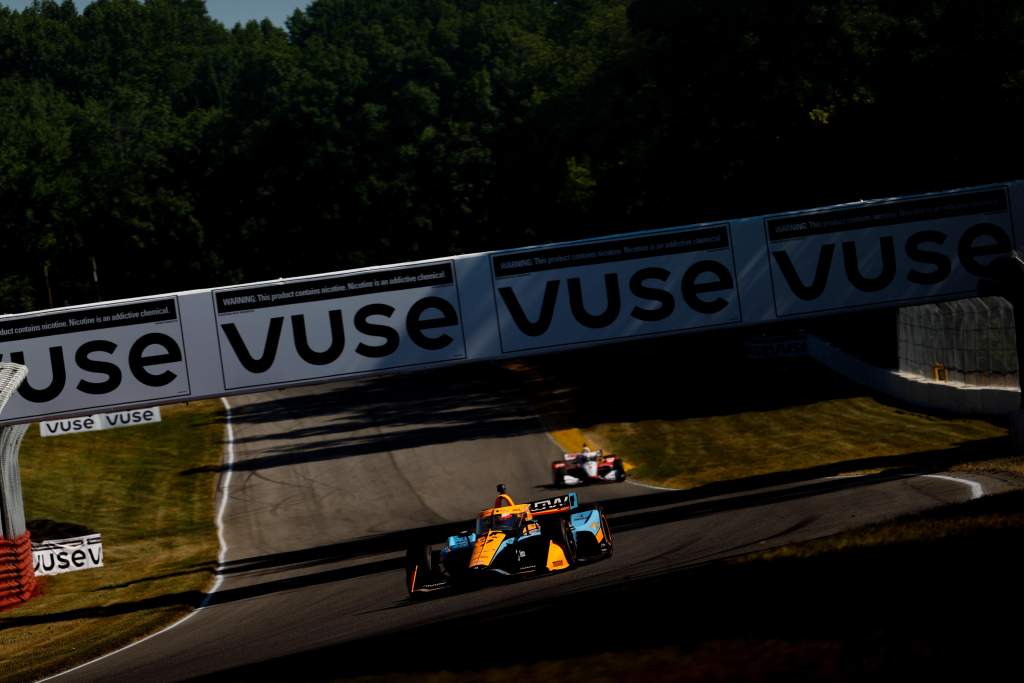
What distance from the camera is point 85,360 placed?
20.6 metres

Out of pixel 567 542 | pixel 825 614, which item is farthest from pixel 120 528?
pixel 825 614

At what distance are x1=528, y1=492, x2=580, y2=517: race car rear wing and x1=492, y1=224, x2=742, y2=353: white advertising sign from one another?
4.06 meters

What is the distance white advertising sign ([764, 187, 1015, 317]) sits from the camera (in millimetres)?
22000

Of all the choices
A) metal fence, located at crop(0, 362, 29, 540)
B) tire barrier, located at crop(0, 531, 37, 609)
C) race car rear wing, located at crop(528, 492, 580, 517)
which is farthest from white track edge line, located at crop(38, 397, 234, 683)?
race car rear wing, located at crop(528, 492, 580, 517)

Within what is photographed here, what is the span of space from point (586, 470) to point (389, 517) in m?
5.14

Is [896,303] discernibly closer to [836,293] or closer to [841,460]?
[836,293]

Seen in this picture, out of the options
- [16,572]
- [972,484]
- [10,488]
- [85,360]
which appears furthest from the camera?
[10,488]

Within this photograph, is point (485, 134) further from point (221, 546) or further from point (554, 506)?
point (554, 506)

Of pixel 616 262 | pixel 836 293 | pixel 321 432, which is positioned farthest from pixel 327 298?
pixel 321 432

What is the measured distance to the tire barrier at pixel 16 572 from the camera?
2268cm

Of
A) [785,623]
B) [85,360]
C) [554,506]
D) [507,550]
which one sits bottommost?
[507,550]

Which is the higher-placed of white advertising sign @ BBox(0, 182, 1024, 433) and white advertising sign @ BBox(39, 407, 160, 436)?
white advertising sign @ BBox(0, 182, 1024, 433)

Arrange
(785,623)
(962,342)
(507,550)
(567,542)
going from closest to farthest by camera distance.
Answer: (785,623)
(507,550)
(567,542)
(962,342)

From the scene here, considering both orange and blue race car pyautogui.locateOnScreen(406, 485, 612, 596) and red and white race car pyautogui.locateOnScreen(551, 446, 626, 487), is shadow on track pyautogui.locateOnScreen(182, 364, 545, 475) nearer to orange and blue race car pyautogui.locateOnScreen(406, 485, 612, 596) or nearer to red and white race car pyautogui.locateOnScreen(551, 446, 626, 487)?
red and white race car pyautogui.locateOnScreen(551, 446, 626, 487)
